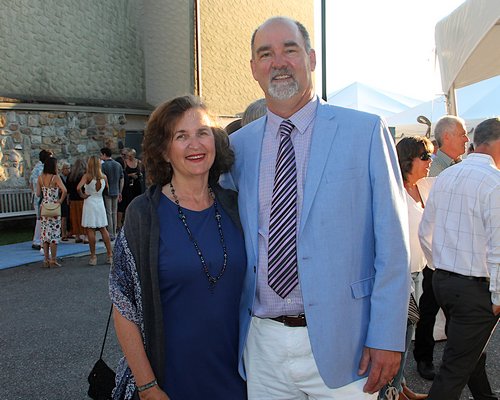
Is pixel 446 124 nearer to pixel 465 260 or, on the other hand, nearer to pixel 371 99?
pixel 465 260

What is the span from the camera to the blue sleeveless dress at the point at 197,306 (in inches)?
81.2

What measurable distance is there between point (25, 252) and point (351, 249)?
9.31m

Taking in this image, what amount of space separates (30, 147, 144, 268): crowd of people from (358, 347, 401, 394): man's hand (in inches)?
285

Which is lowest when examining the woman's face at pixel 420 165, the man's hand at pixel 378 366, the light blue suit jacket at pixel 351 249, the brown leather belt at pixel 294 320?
the man's hand at pixel 378 366

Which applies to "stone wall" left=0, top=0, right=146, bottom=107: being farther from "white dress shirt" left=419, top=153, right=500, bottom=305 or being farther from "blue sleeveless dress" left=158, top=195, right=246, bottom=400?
"blue sleeveless dress" left=158, top=195, right=246, bottom=400

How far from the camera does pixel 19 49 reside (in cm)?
1296

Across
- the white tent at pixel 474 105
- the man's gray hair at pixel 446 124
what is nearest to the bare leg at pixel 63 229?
the white tent at pixel 474 105

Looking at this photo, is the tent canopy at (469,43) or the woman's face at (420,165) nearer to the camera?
the woman's face at (420,165)

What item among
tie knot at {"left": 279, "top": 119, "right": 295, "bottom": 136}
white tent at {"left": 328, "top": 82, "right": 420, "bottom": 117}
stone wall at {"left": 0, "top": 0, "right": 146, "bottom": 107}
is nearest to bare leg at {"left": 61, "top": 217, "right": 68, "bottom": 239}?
stone wall at {"left": 0, "top": 0, "right": 146, "bottom": 107}

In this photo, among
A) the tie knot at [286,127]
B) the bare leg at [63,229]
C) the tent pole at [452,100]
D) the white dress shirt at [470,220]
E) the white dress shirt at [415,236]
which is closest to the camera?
the tie knot at [286,127]

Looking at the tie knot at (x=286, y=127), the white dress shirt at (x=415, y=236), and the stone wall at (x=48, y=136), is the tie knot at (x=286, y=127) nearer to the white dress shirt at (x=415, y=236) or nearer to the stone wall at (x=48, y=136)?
the white dress shirt at (x=415, y=236)

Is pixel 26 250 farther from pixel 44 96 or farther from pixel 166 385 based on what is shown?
pixel 166 385

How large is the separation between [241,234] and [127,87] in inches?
592

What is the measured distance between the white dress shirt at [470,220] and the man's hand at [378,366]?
120cm
